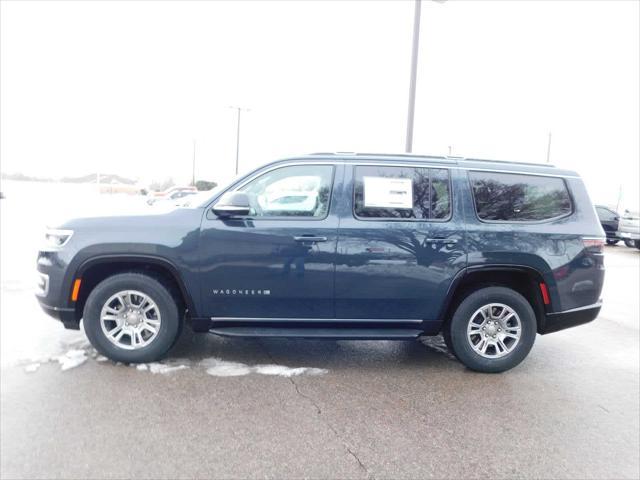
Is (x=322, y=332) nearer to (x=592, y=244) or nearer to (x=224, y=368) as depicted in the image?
(x=224, y=368)

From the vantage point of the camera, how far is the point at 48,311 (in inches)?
163

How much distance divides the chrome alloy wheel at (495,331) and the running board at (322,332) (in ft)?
2.00

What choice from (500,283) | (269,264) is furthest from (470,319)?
(269,264)

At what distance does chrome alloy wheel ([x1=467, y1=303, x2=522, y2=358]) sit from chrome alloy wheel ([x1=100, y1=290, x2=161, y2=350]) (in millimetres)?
2964

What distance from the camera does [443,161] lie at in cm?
443

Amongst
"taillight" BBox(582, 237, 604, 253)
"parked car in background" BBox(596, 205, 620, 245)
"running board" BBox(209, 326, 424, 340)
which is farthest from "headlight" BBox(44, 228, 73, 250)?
"parked car in background" BBox(596, 205, 620, 245)

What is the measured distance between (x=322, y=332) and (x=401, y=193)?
1460 mm

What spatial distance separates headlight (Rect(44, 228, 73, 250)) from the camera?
4.07 meters

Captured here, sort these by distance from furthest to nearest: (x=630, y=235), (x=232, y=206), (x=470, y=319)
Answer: (x=630, y=235) < (x=470, y=319) < (x=232, y=206)

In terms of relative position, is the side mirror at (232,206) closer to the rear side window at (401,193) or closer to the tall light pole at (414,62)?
the rear side window at (401,193)

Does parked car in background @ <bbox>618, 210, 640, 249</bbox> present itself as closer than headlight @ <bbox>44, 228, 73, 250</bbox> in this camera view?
No

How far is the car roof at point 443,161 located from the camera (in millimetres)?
4328

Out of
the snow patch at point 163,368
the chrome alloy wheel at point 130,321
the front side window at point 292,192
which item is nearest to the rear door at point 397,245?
the front side window at point 292,192

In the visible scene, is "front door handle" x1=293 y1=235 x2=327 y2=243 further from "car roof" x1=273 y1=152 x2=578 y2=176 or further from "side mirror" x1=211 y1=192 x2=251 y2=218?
"car roof" x1=273 y1=152 x2=578 y2=176
